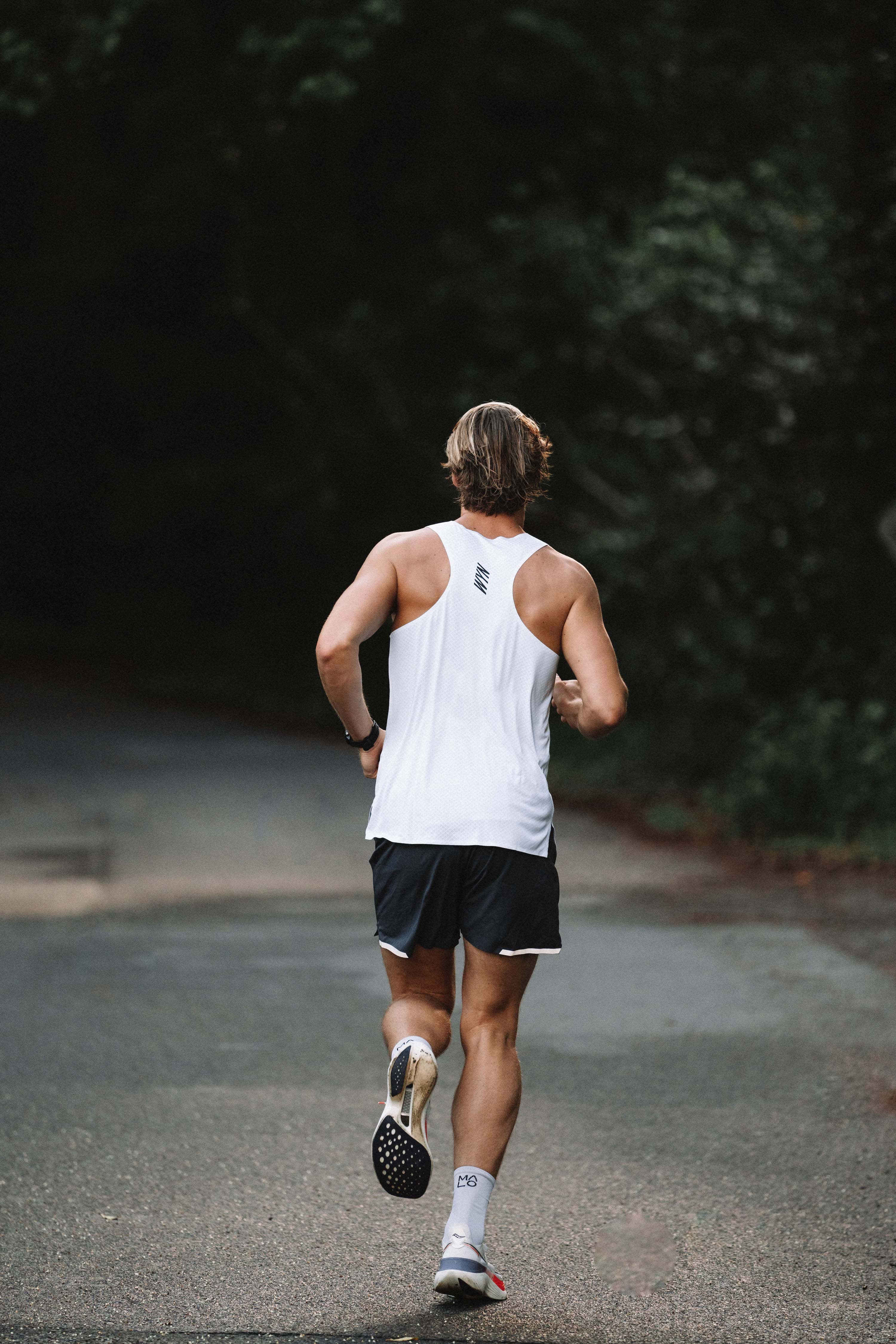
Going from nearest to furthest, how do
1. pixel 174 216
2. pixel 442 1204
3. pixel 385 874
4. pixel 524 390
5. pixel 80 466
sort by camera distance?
pixel 385 874 → pixel 442 1204 → pixel 524 390 → pixel 174 216 → pixel 80 466

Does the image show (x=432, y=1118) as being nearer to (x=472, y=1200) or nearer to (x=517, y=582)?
(x=472, y=1200)

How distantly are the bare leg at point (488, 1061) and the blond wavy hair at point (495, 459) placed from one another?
106cm

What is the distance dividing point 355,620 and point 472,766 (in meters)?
0.43

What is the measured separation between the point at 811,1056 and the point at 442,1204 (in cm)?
205

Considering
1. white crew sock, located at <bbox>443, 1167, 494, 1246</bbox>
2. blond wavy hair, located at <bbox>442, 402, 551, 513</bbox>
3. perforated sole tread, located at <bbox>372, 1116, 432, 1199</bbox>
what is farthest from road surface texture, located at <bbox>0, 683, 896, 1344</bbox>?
blond wavy hair, located at <bbox>442, 402, 551, 513</bbox>

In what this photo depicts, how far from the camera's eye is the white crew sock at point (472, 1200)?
12.5 feet

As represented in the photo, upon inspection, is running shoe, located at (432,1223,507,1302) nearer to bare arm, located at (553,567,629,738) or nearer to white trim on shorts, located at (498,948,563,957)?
white trim on shorts, located at (498,948,563,957)

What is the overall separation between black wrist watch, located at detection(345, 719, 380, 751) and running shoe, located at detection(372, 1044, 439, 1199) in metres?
0.75

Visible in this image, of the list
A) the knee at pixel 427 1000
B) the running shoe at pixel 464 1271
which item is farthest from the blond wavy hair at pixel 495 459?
the running shoe at pixel 464 1271

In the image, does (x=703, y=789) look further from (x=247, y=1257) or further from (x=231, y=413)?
(x=231, y=413)

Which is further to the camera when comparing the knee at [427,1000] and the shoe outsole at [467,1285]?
the knee at [427,1000]

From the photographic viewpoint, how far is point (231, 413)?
31250 millimetres

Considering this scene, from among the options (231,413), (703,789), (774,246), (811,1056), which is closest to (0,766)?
(703,789)

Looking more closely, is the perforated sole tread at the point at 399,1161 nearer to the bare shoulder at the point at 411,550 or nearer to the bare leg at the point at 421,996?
the bare leg at the point at 421,996
